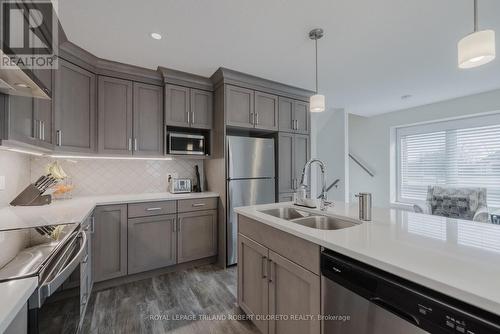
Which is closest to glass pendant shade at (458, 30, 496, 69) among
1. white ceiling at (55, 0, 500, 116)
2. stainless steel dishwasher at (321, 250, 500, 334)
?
white ceiling at (55, 0, 500, 116)

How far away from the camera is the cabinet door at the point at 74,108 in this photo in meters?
2.04

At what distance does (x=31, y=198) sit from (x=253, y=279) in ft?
7.00

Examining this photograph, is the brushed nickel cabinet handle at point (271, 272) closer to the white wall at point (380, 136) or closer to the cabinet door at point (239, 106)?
the cabinet door at point (239, 106)

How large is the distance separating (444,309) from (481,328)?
0.25ft

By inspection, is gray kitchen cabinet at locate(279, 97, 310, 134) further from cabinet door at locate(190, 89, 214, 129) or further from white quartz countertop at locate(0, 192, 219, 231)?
white quartz countertop at locate(0, 192, 219, 231)

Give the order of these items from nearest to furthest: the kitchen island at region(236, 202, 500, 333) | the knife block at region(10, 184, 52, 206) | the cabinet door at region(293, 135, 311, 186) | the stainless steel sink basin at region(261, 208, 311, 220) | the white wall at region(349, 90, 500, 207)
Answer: the kitchen island at region(236, 202, 500, 333) → the stainless steel sink basin at region(261, 208, 311, 220) → the knife block at region(10, 184, 52, 206) → the cabinet door at region(293, 135, 311, 186) → the white wall at region(349, 90, 500, 207)

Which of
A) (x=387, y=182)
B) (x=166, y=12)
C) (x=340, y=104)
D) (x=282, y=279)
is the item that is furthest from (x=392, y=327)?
(x=387, y=182)

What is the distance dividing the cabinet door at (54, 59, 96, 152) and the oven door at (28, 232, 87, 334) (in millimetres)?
1260

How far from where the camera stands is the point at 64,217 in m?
1.56

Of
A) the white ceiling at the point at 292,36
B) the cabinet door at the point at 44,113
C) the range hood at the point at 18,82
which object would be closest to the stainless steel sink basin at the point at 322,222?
the white ceiling at the point at 292,36

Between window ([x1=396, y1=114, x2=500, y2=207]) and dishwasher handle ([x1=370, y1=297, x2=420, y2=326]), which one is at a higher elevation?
window ([x1=396, y1=114, x2=500, y2=207])

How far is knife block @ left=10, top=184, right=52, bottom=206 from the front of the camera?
6.23 ft

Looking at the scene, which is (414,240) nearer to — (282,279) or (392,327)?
(392,327)

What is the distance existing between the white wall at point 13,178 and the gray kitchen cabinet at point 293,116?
287 cm
